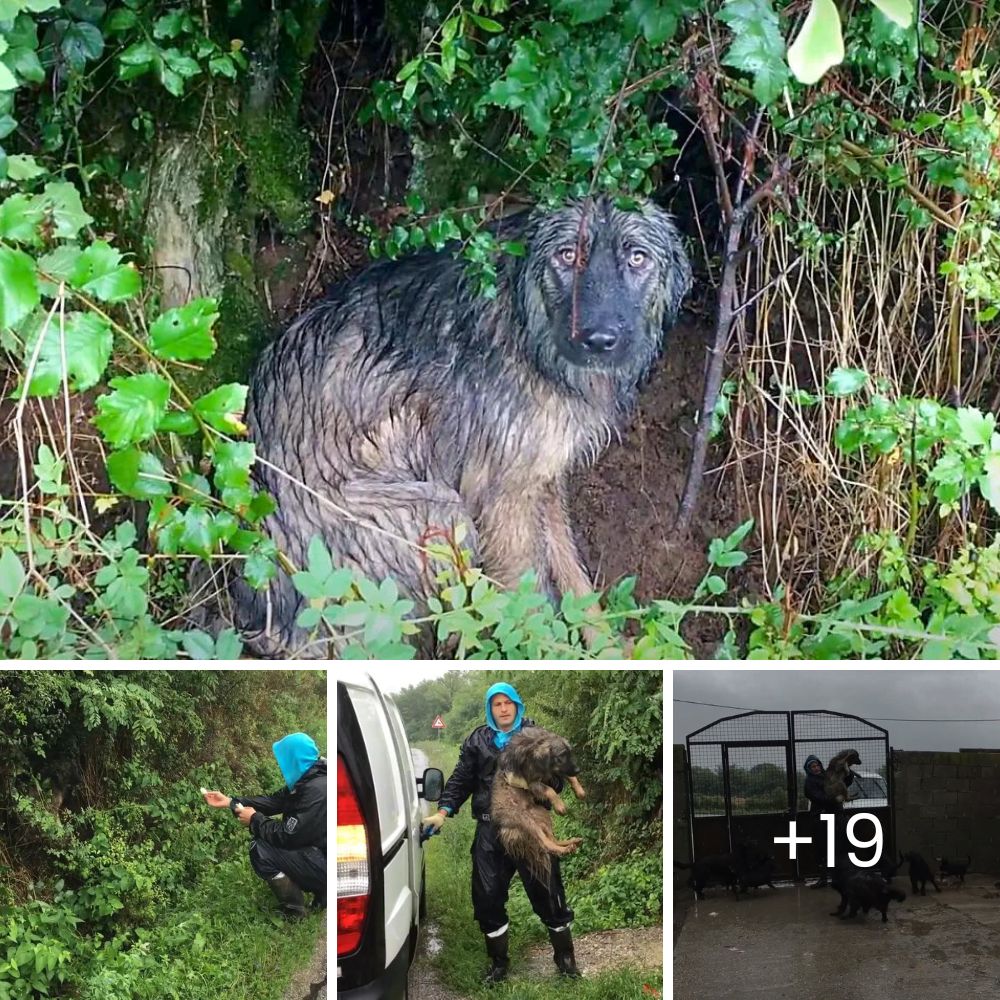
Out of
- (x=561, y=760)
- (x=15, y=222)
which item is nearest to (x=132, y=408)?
(x=15, y=222)

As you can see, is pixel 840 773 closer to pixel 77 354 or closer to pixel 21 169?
pixel 77 354

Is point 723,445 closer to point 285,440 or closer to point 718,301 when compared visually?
point 718,301

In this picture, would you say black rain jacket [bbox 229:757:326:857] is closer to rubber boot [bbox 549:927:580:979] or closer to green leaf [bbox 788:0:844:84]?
rubber boot [bbox 549:927:580:979]

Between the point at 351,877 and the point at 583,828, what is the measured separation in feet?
1.46

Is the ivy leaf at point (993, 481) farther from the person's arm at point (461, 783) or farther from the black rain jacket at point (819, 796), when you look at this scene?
the person's arm at point (461, 783)

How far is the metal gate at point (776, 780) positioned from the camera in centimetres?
189

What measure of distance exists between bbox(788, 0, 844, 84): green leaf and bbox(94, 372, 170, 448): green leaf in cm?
136

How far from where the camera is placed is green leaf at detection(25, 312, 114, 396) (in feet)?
6.64

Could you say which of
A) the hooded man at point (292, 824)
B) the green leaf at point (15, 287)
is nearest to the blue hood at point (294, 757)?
the hooded man at point (292, 824)

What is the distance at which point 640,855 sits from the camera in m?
1.95

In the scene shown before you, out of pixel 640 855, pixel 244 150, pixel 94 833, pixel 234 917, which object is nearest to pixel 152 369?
pixel 244 150

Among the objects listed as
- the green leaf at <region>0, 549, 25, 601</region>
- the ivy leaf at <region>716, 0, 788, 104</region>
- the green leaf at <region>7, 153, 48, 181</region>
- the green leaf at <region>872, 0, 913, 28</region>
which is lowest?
the green leaf at <region>0, 549, 25, 601</region>

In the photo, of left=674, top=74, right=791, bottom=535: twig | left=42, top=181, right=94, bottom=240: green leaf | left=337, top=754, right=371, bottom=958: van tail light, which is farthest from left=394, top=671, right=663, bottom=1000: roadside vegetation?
left=42, top=181, right=94, bottom=240: green leaf

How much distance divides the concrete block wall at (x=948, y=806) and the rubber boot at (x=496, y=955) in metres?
0.76
